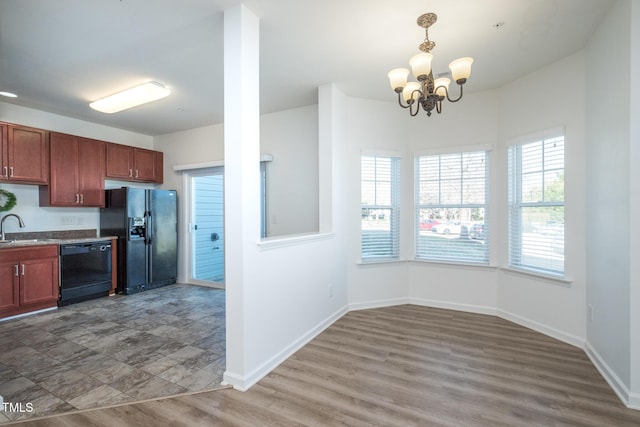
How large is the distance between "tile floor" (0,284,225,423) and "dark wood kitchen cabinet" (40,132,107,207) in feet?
5.08

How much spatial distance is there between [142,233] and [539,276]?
5.56m

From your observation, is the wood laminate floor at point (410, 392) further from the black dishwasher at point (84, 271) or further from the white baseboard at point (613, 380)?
the black dishwasher at point (84, 271)

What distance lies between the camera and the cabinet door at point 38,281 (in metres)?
3.72

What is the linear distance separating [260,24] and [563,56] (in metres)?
2.94

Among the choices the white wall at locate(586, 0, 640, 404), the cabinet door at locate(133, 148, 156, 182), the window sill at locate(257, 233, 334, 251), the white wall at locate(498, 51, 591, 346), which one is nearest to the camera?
the white wall at locate(586, 0, 640, 404)

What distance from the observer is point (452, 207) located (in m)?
3.98

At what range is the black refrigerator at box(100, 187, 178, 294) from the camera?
473cm

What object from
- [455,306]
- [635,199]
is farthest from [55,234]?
[635,199]

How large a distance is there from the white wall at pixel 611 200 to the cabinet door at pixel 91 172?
622 cm

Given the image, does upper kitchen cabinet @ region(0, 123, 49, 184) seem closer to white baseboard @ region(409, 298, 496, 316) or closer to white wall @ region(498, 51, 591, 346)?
white baseboard @ region(409, 298, 496, 316)

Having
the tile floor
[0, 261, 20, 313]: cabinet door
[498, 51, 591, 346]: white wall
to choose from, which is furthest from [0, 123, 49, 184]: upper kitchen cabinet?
[498, 51, 591, 346]: white wall

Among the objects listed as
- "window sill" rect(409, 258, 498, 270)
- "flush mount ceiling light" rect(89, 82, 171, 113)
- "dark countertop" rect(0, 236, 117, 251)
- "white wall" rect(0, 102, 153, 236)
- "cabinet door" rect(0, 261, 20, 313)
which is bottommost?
"cabinet door" rect(0, 261, 20, 313)

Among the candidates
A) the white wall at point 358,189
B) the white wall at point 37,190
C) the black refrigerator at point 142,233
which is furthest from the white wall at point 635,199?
the white wall at point 37,190

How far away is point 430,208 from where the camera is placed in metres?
4.11
